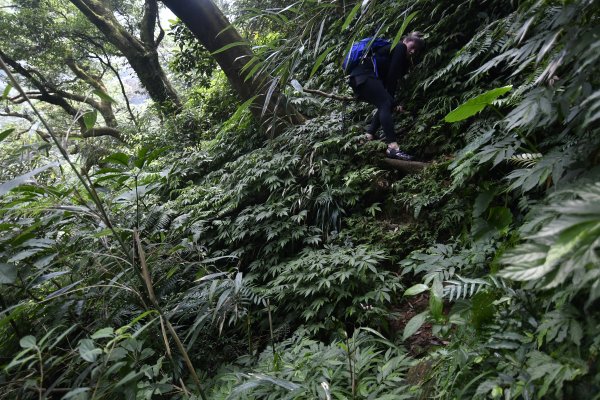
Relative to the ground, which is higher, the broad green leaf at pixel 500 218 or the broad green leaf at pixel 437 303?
the broad green leaf at pixel 500 218

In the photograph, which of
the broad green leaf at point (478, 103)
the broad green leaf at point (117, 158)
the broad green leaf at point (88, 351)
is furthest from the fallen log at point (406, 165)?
the broad green leaf at point (88, 351)

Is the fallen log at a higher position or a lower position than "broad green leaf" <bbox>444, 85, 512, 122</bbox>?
lower

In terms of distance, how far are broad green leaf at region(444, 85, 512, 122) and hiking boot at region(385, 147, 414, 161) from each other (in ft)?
5.45

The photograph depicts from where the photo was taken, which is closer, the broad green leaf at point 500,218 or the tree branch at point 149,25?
the broad green leaf at point 500,218

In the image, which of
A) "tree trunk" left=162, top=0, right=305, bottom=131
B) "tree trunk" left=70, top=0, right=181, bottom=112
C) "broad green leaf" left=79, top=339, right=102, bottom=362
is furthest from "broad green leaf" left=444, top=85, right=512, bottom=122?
"tree trunk" left=70, top=0, right=181, bottom=112

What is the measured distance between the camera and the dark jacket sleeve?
3.42m

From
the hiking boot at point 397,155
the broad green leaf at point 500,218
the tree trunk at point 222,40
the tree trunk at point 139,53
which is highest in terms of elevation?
the tree trunk at point 139,53

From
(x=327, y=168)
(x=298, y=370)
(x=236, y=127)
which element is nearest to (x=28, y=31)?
(x=236, y=127)

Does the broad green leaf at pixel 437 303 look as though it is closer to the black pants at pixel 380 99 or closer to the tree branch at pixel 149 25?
the black pants at pixel 380 99

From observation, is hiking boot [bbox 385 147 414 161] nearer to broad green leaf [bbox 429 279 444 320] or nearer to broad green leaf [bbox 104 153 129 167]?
broad green leaf [bbox 429 279 444 320]

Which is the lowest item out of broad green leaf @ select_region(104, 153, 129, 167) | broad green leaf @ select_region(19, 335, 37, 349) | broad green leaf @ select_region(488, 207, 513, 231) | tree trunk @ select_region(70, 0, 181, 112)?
broad green leaf @ select_region(488, 207, 513, 231)

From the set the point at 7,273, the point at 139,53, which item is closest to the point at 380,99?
the point at 7,273

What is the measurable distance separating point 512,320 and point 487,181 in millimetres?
1195

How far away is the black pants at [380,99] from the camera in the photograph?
129 inches
